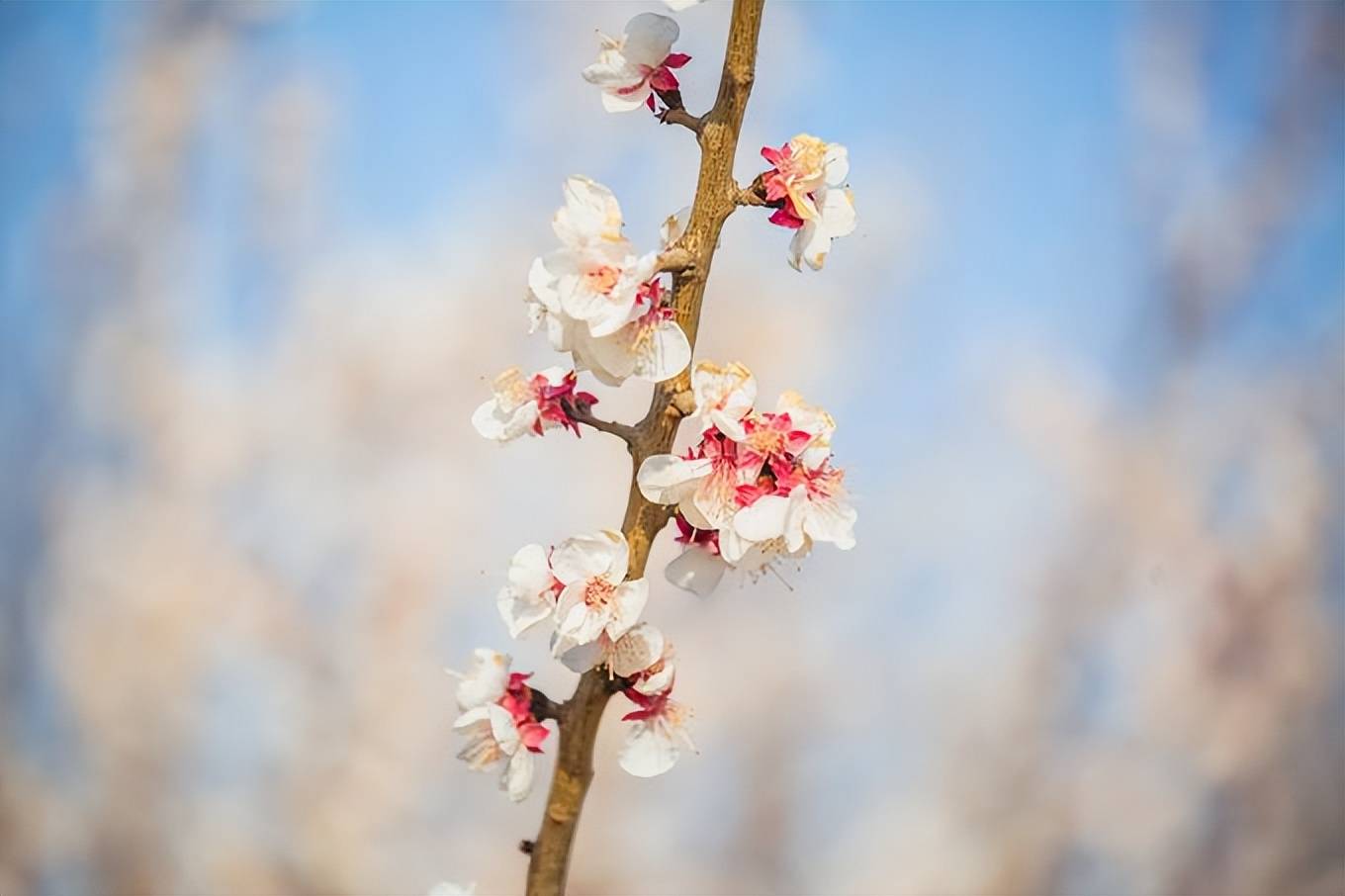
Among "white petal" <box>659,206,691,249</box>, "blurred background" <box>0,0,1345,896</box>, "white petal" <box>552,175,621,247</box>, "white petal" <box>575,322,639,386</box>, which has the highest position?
"blurred background" <box>0,0,1345,896</box>

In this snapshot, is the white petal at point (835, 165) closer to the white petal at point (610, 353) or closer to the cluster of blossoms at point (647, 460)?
the cluster of blossoms at point (647, 460)

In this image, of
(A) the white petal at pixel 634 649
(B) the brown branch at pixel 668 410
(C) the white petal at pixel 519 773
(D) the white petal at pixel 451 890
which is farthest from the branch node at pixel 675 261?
(D) the white petal at pixel 451 890

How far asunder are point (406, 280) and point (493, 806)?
0.68 meters

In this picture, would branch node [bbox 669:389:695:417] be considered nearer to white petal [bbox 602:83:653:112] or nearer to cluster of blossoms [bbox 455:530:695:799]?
cluster of blossoms [bbox 455:530:695:799]

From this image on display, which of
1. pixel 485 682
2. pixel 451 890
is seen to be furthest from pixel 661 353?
pixel 451 890

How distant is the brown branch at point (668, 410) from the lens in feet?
2.58

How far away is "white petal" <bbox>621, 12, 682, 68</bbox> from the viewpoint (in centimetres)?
80

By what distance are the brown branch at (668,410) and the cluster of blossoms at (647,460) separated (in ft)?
0.05

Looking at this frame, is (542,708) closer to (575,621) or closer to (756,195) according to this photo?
(575,621)

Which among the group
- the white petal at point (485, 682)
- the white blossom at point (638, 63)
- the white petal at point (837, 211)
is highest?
the white blossom at point (638, 63)

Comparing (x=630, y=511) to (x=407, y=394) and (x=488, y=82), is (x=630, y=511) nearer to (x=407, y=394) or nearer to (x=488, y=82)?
(x=407, y=394)

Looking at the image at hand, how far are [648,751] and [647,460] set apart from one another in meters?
0.21

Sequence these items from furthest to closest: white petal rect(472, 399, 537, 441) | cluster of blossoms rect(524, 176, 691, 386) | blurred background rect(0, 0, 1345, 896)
A: 1. blurred background rect(0, 0, 1345, 896)
2. white petal rect(472, 399, 537, 441)
3. cluster of blossoms rect(524, 176, 691, 386)

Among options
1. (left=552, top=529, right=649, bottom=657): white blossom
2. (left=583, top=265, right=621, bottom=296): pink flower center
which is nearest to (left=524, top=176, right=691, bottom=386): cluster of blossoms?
(left=583, top=265, right=621, bottom=296): pink flower center
